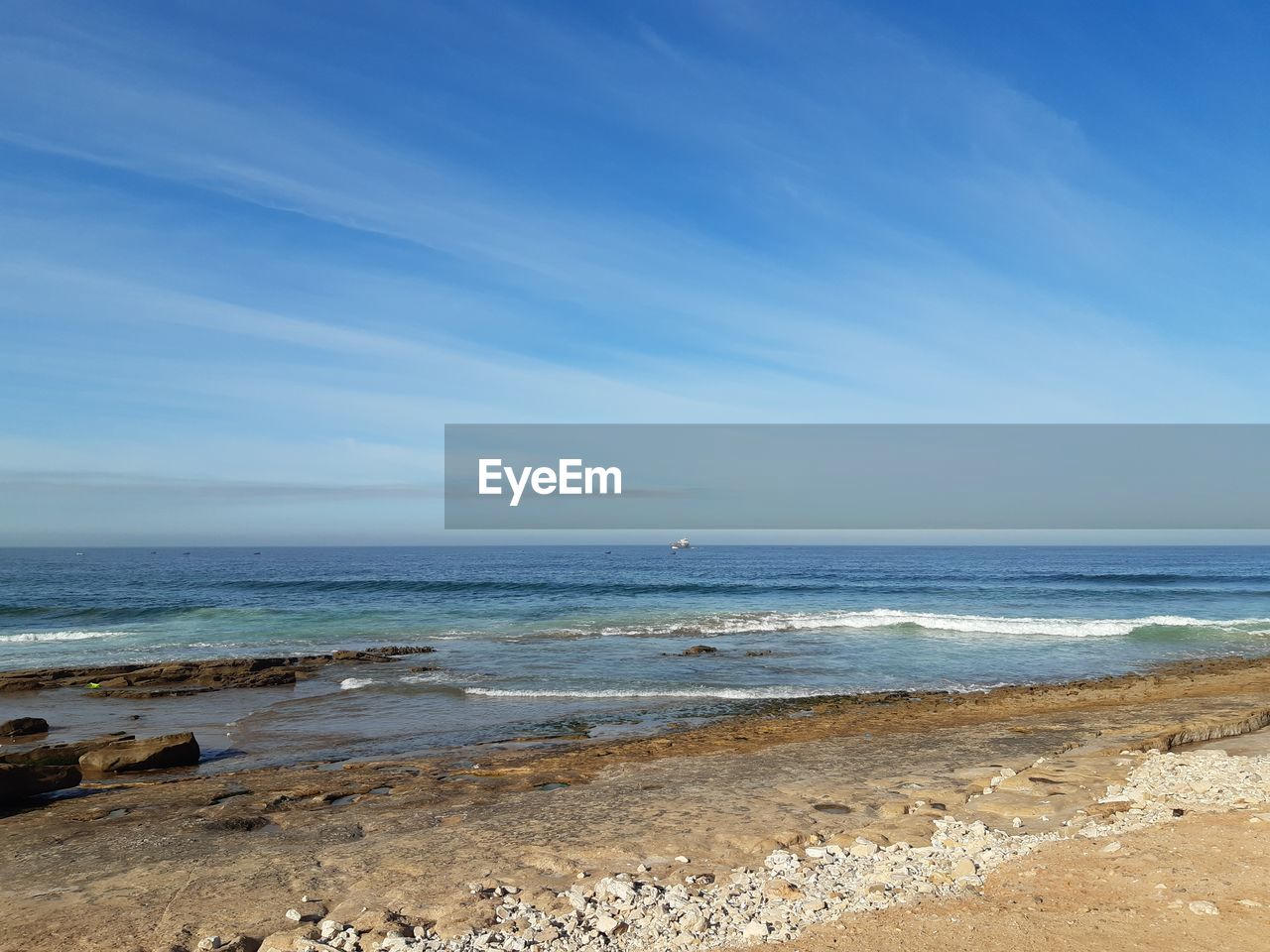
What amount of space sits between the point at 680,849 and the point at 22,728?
43.9 feet

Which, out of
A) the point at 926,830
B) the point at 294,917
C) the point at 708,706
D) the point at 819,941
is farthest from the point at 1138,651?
the point at 294,917

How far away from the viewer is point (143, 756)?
11500mm

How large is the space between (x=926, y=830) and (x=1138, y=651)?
21.0m

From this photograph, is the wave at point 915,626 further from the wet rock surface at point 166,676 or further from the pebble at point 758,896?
the pebble at point 758,896

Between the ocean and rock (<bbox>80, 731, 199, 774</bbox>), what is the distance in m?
1.00

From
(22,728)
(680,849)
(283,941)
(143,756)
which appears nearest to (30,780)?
(143,756)

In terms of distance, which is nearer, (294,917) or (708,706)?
(294,917)

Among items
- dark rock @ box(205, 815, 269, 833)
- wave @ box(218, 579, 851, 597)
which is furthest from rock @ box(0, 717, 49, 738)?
wave @ box(218, 579, 851, 597)

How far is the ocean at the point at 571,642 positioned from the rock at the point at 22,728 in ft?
1.58

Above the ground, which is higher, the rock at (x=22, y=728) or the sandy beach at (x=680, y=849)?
the sandy beach at (x=680, y=849)

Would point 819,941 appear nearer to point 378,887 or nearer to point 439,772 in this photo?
point 378,887

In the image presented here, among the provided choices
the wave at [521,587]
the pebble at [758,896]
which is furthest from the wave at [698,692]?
the wave at [521,587]

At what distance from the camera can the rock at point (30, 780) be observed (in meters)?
9.47

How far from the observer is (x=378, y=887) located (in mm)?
6465
